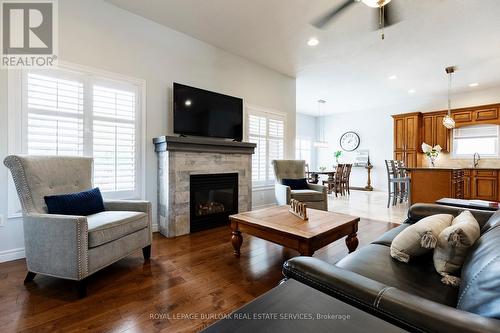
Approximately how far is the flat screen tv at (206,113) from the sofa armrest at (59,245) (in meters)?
1.94

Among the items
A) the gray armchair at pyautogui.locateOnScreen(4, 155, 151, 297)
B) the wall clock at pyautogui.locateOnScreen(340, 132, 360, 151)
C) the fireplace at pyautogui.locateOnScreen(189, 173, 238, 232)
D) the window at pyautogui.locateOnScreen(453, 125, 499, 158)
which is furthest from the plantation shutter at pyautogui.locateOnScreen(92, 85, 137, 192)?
the window at pyautogui.locateOnScreen(453, 125, 499, 158)

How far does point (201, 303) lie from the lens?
5.61 ft

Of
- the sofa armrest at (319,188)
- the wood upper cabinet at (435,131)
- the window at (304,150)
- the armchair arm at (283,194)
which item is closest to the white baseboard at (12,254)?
the armchair arm at (283,194)

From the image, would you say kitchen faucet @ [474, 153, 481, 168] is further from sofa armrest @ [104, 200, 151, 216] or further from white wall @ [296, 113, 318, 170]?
sofa armrest @ [104, 200, 151, 216]

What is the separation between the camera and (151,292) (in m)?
1.84

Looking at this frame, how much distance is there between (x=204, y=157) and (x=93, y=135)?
142 cm

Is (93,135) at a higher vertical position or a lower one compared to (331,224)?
higher

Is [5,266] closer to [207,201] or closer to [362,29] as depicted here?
[207,201]

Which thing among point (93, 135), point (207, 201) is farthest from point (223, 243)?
point (93, 135)

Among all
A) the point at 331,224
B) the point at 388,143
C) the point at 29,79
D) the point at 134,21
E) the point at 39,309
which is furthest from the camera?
the point at 388,143

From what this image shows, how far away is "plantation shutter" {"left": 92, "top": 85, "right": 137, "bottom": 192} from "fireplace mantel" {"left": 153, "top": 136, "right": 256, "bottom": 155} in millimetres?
389

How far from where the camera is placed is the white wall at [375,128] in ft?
22.5

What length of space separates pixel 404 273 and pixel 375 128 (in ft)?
26.9

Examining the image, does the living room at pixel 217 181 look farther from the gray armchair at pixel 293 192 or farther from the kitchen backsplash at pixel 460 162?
the kitchen backsplash at pixel 460 162
